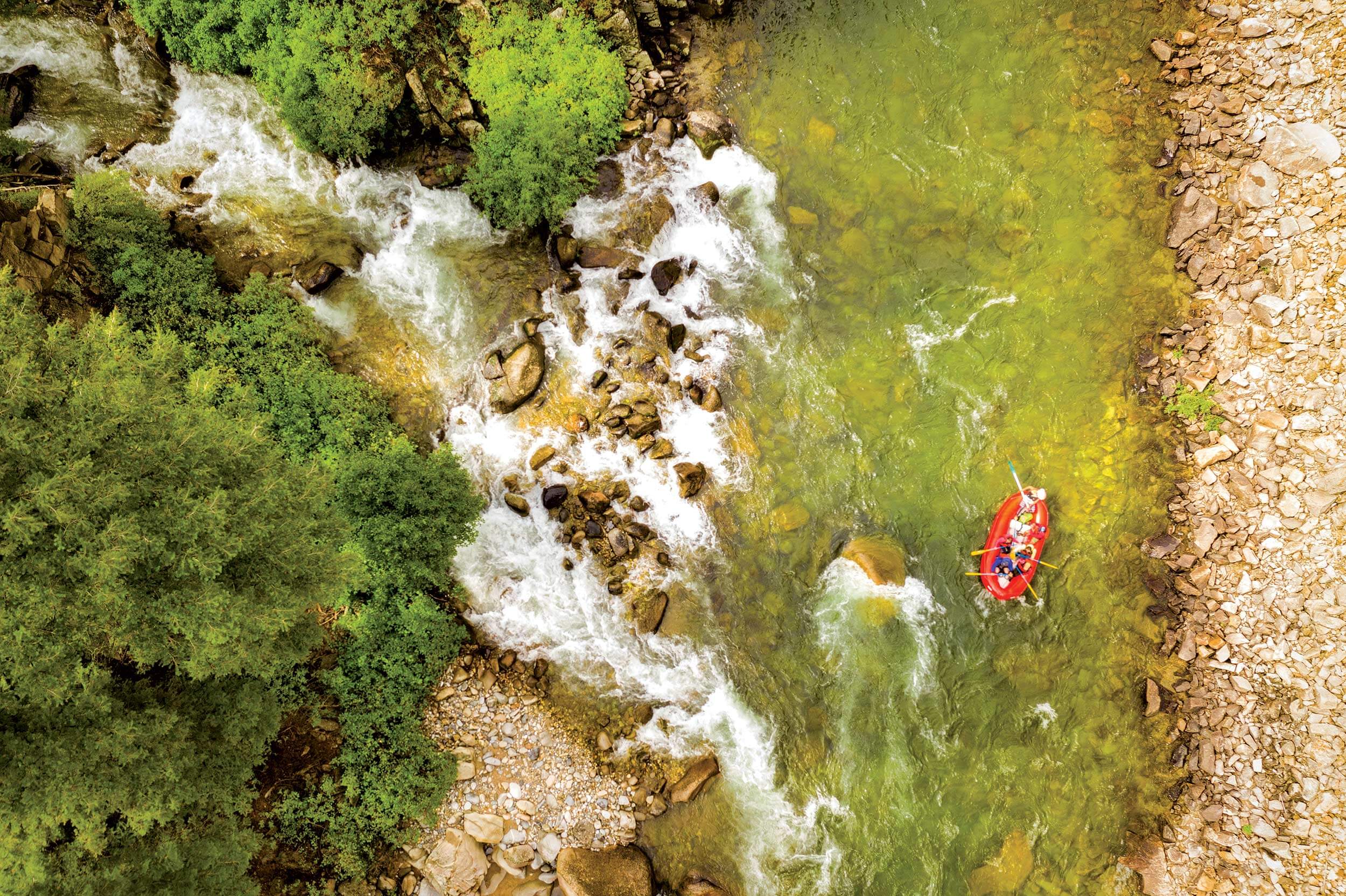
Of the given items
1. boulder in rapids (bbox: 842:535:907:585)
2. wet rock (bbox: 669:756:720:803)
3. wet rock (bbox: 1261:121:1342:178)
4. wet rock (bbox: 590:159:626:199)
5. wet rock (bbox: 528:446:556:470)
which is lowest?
wet rock (bbox: 669:756:720:803)

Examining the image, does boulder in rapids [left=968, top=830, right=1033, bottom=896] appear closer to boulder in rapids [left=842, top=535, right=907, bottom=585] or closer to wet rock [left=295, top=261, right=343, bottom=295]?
boulder in rapids [left=842, top=535, right=907, bottom=585]

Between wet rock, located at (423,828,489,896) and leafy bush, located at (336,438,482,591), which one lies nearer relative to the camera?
leafy bush, located at (336,438,482,591)

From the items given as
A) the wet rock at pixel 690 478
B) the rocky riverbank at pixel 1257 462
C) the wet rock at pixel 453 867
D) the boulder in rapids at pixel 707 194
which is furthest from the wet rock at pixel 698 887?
the boulder in rapids at pixel 707 194

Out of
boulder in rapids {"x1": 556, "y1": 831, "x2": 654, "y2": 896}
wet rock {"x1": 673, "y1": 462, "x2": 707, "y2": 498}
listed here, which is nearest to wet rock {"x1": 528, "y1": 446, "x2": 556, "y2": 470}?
wet rock {"x1": 673, "y1": 462, "x2": 707, "y2": 498}

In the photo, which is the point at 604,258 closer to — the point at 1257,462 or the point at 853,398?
the point at 853,398

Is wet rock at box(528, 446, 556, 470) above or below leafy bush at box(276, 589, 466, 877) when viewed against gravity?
above

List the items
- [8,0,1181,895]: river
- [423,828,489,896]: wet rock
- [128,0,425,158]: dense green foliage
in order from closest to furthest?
[423,828,489,896]: wet rock, [128,0,425,158]: dense green foliage, [8,0,1181,895]: river

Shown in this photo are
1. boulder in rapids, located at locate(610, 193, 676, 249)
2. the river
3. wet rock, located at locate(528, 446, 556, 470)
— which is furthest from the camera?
boulder in rapids, located at locate(610, 193, 676, 249)

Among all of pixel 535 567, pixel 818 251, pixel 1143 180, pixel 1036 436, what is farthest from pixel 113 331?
pixel 1143 180

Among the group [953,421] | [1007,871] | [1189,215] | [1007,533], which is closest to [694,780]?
[1007,871]
